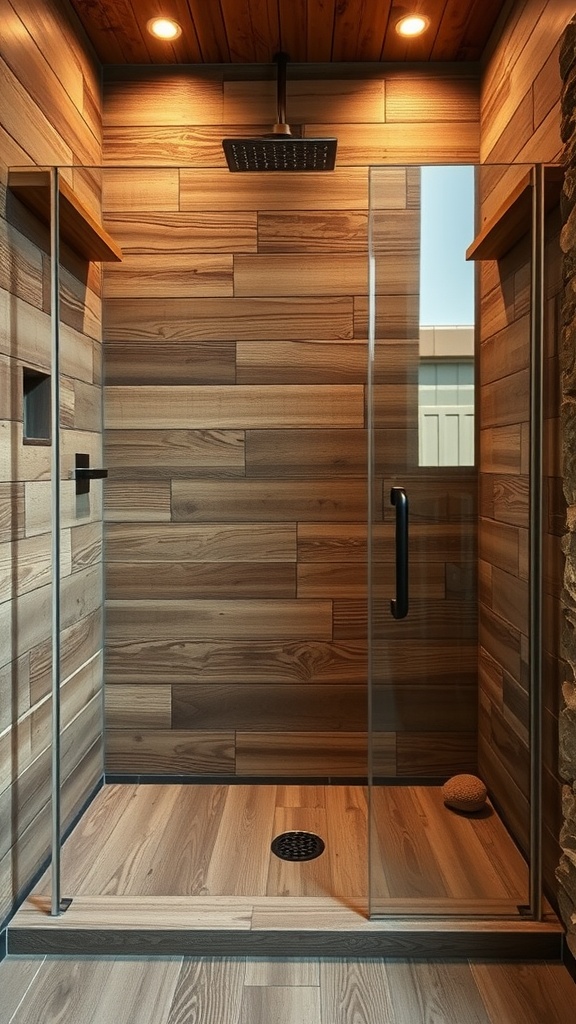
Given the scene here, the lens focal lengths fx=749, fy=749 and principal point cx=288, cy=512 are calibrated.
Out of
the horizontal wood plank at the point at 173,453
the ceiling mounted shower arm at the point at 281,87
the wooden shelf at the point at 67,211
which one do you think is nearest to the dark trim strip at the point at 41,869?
the horizontal wood plank at the point at 173,453

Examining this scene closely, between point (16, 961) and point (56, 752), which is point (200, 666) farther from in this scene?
point (16, 961)

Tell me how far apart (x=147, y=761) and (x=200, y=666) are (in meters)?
0.38

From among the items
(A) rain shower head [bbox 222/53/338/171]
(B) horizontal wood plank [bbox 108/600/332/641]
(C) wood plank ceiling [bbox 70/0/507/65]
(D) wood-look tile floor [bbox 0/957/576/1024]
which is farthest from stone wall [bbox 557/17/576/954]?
(B) horizontal wood plank [bbox 108/600/332/641]

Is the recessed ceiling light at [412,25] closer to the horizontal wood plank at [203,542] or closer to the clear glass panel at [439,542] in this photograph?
the clear glass panel at [439,542]

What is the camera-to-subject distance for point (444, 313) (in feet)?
5.66

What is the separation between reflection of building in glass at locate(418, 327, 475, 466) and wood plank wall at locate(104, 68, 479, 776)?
35.8 inches

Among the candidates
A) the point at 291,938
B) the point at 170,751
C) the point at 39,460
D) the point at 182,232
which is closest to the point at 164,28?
the point at 182,232

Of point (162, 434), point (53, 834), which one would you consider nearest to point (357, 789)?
point (53, 834)

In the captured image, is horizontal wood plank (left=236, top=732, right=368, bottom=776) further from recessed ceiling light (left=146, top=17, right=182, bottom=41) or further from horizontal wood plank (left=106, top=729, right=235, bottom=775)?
recessed ceiling light (left=146, top=17, right=182, bottom=41)

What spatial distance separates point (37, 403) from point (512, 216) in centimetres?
129

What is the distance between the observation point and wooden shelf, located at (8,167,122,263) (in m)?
1.82

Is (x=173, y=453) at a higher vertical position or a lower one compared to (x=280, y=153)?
lower

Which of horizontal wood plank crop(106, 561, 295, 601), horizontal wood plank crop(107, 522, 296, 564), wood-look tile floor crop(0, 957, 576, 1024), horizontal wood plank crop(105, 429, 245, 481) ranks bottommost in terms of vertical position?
wood-look tile floor crop(0, 957, 576, 1024)

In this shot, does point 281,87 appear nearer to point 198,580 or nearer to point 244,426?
point 244,426
